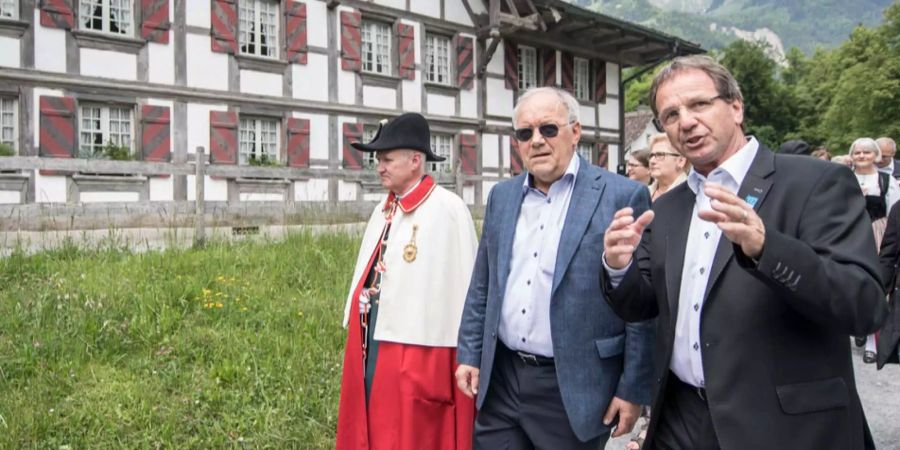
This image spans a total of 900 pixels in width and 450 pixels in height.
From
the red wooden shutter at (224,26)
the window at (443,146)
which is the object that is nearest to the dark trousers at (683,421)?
the red wooden shutter at (224,26)

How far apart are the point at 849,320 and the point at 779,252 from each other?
244 mm

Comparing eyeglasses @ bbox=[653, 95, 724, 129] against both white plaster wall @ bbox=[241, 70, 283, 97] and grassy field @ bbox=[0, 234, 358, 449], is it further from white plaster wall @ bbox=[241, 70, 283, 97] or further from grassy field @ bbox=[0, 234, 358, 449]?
white plaster wall @ bbox=[241, 70, 283, 97]

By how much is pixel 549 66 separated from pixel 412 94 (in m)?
4.95

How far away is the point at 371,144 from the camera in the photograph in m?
3.51

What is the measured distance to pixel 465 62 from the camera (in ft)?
59.3

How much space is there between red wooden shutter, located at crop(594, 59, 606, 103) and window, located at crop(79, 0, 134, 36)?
13.3 metres

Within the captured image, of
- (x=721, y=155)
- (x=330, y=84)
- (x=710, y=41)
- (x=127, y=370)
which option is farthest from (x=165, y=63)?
(x=710, y=41)


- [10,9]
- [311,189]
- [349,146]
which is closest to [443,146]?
[349,146]

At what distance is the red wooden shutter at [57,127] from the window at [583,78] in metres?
13.9

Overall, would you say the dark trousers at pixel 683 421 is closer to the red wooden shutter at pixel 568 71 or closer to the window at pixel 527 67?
the window at pixel 527 67

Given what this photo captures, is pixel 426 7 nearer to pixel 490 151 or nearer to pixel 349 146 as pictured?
pixel 490 151

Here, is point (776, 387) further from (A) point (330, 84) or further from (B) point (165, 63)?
(A) point (330, 84)

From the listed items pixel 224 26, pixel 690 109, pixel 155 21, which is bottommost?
pixel 690 109

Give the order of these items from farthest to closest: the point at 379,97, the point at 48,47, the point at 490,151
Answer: the point at 490,151 → the point at 379,97 → the point at 48,47
